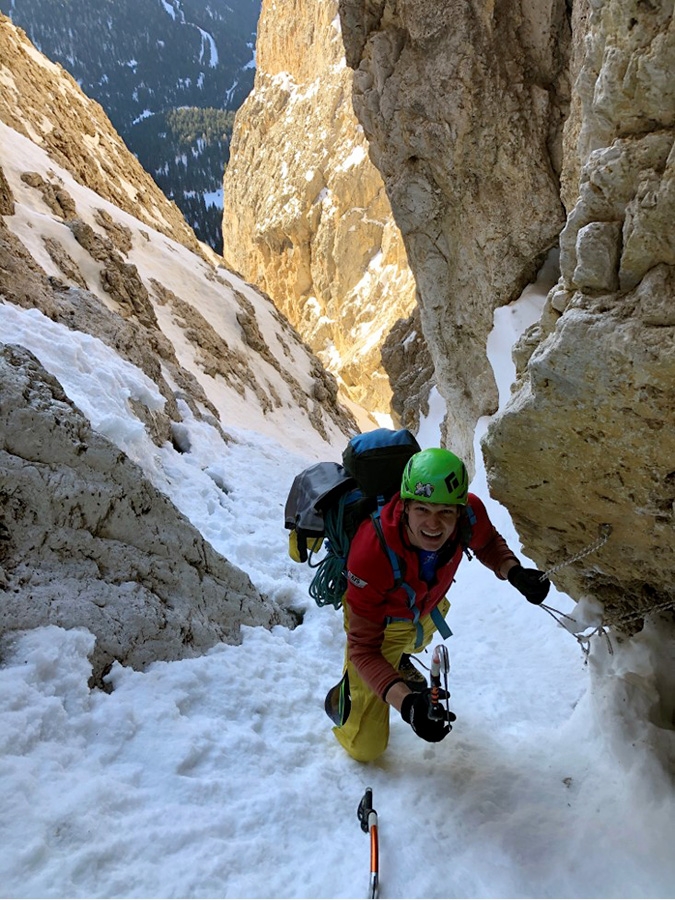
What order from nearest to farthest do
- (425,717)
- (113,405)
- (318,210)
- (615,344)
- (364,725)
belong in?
1. (615,344)
2. (425,717)
3. (364,725)
4. (113,405)
5. (318,210)

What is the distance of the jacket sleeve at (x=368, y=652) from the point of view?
359 centimetres

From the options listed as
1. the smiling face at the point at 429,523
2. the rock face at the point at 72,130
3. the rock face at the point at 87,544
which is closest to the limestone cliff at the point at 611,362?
the smiling face at the point at 429,523

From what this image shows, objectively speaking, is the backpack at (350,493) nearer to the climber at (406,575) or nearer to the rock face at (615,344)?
the climber at (406,575)

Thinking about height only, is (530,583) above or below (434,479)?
below

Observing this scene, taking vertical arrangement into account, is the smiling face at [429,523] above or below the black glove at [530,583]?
above

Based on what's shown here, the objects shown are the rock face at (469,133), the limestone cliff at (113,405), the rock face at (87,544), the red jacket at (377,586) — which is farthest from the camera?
the rock face at (469,133)

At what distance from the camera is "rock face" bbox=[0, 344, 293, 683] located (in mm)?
4246

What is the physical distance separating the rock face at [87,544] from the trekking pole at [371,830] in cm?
200

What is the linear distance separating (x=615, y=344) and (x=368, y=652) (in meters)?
2.44

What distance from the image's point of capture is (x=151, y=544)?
5.18 metres

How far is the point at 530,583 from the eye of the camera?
3.78 m

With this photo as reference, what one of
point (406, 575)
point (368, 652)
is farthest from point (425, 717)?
point (406, 575)

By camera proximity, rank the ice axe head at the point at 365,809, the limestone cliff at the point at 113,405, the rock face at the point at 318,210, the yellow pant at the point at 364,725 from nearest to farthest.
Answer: the ice axe head at the point at 365,809 → the yellow pant at the point at 364,725 → the limestone cliff at the point at 113,405 → the rock face at the point at 318,210

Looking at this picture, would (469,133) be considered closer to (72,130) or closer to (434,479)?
(434,479)
